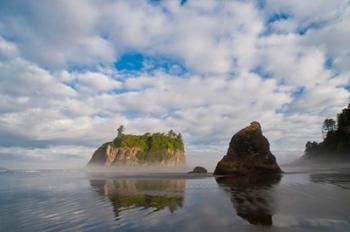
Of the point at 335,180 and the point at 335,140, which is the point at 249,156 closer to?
the point at 335,180

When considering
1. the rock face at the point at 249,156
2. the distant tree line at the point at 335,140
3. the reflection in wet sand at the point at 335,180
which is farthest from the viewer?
the distant tree line at the point at 335,140

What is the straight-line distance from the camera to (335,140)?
136750mm

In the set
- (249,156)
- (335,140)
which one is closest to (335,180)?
(249,156)

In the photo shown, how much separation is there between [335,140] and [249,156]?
100206mm

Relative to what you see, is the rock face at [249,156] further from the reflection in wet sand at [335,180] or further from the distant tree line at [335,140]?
the distant tree line at [335,140]

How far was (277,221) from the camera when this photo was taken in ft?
45.7

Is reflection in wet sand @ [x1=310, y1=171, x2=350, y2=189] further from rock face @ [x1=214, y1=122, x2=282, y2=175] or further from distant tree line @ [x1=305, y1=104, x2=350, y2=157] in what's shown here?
distant tree line @ [x1=305, y1=104, x2=350, y2=157]

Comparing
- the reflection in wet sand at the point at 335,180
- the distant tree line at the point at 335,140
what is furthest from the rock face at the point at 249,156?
the distant tree line at the point at 335,140

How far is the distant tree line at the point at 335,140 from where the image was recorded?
363ft

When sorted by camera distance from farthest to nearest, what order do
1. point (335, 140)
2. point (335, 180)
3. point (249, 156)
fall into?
point (335, 140)
point (249, 156)
point (335, 180)

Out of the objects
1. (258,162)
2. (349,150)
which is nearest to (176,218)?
(258,162)

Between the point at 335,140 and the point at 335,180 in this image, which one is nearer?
the point at 335,180

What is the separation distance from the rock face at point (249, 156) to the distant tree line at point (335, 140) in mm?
64610

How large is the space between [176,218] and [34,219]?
27.5 feet
